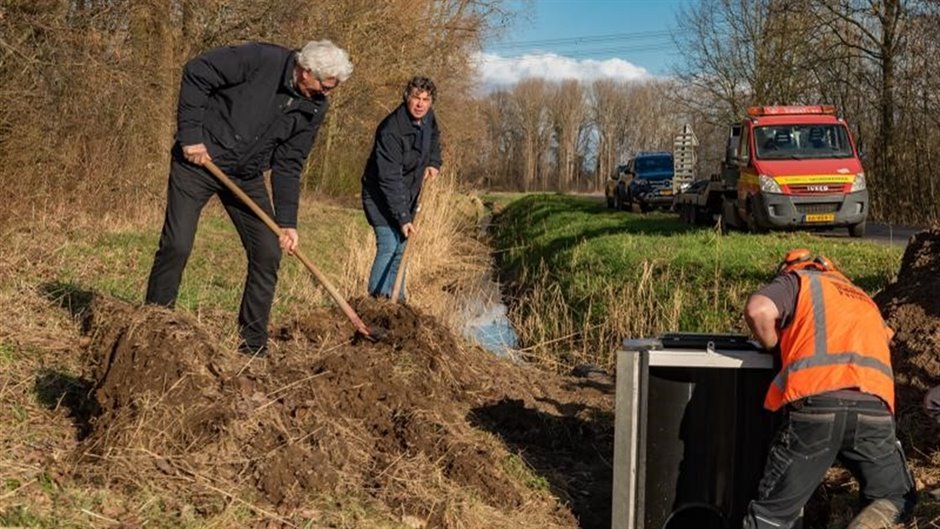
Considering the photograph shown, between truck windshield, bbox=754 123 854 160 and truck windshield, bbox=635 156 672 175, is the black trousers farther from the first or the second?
truck windshield, bbox=635 156 672 175

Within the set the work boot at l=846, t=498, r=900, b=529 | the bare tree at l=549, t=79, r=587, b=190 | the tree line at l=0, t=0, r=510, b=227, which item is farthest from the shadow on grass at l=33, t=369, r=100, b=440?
the bare tree at l=549, t=79, r=587, b=190

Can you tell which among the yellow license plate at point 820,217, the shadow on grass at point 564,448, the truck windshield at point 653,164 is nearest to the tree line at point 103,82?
the shadow on grass at point 564,448

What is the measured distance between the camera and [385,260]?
25.6 feet

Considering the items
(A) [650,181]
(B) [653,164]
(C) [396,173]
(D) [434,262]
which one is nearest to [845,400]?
(C) [396,173]

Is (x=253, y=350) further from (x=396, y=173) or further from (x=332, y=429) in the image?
(x=396, y=173)

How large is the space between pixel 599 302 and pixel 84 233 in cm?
637

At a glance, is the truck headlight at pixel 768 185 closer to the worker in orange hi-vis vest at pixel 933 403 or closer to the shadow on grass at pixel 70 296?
the shadow on grass at pixel 70 296

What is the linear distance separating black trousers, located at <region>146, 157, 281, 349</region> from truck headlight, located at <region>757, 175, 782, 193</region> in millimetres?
12341

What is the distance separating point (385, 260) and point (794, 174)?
1097cm

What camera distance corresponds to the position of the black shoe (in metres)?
5.94

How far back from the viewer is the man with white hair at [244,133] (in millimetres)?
5516

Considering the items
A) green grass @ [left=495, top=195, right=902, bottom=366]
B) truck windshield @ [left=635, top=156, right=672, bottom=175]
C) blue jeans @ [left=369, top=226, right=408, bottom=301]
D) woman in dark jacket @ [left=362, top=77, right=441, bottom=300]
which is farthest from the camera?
truck windshield @ [left=635, top=156, right=672, bottom=175]

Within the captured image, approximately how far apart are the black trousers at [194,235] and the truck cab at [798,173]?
12.4 meters

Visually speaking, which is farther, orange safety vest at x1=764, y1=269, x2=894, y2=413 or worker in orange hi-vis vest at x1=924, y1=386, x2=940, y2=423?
worker in orange hi-vis vest at x1=924, y1=386, x2=940, y2=423
